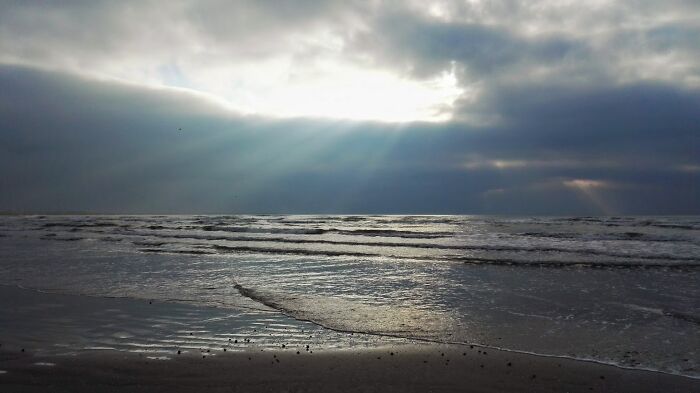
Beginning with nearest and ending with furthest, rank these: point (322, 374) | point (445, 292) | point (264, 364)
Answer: point (322, 374) → point (264, 364) → point (445, 292)

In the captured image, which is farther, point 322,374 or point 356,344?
point 356,344

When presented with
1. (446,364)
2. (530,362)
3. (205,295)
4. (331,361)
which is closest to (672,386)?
(530,362)

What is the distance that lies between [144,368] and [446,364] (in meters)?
4.95

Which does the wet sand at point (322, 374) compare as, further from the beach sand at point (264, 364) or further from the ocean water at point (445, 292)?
the ocean water at point (445, 292)

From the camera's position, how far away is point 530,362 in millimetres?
7488

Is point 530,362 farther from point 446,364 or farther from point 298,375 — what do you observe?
point 298,375

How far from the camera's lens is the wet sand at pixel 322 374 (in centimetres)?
625

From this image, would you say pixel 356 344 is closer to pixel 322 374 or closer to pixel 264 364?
pixel 322 374

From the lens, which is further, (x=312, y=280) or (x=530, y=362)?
(x=312, y=280)

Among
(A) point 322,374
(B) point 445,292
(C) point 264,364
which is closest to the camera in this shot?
(A) point 322,374

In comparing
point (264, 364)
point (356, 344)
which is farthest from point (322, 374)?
point (356, 344)

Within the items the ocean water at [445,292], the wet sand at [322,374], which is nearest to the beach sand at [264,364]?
the wet sand at [322,374]

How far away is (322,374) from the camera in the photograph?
22.1ft

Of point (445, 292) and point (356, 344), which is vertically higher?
point (356, 344)
